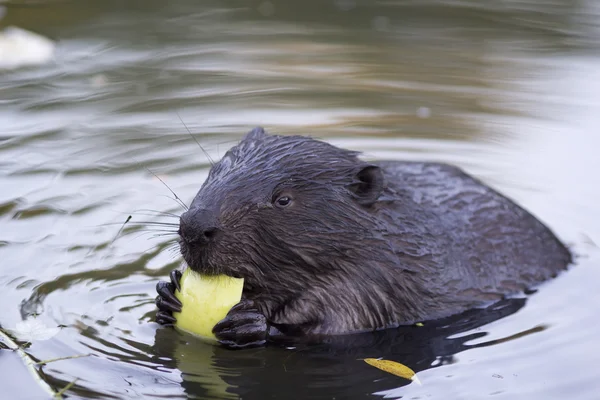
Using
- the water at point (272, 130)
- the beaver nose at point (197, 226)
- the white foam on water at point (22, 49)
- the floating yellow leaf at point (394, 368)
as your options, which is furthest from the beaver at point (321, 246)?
the white foam on water at point (22, 49)

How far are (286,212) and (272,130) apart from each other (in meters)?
3.44

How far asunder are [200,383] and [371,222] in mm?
1294

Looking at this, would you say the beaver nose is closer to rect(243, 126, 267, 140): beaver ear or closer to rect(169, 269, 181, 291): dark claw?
rect(169, 269, 181, 291): dark claw

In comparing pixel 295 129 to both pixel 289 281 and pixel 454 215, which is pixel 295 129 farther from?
pixel 289 281

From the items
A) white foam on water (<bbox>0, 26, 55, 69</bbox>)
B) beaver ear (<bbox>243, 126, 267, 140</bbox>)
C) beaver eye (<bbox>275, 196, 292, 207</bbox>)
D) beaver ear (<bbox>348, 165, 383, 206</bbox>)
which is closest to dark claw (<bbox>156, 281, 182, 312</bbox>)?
beaver eye (<bbox>275, 196, 292, 207</bbox>)

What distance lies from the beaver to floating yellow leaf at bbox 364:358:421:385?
33 cm

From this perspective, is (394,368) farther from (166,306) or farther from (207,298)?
(166,306)

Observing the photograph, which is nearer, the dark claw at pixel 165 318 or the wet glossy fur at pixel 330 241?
the wet glossy fur at pixel 330 241

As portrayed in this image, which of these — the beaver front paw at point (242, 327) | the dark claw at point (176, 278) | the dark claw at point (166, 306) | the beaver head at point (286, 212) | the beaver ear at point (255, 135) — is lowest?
the beaver front paw at point (242, 327)

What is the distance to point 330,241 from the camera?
211 inches

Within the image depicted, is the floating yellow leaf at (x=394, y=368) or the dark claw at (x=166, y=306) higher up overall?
the dark claw at (x=166, y=306)

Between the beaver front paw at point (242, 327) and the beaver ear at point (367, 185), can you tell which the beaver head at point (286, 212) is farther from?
the beaver front paw at point (242, 327)

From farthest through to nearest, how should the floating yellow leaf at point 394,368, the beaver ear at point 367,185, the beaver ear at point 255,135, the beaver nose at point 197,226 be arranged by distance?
the beaver ear at point 255,135, the beaver ear at point 367,185, the floating yellow leaf at point 394,368, the beaver nose at point 197,226

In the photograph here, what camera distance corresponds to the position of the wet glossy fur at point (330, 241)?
518 cm
